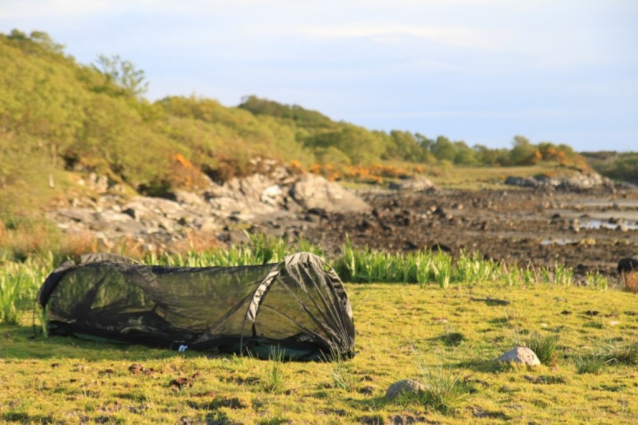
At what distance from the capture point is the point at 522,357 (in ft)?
28.4

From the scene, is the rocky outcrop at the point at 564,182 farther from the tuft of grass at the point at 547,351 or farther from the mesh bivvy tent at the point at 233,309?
the mesh bivvy tent at the point at 233,309

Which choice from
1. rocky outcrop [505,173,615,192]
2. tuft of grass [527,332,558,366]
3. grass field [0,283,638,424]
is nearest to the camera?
grass field [0,283,638,424]

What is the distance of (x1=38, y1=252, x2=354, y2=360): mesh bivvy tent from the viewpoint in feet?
31.3

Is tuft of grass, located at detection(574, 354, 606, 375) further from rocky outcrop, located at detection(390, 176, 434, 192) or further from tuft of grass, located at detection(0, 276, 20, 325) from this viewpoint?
rocky outcrop, located at detection(390, 176, 434, 192)

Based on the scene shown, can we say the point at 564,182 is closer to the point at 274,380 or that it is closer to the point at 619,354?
the point at 619,354

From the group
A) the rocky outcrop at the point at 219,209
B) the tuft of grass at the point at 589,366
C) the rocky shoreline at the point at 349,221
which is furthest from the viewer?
the rocky outcrop at the point at 219,209

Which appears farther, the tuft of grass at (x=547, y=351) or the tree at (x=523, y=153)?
the tree at (x=523, y=153)

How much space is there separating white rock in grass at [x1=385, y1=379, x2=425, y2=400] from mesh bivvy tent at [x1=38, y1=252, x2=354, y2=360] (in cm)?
205

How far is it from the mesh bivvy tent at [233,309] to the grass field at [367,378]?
1.04 feet

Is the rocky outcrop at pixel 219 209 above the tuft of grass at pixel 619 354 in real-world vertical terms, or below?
above

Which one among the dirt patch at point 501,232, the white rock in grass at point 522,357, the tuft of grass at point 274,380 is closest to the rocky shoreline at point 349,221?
the dirt patch at point 501,232

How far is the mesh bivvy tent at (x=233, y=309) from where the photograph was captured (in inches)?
376

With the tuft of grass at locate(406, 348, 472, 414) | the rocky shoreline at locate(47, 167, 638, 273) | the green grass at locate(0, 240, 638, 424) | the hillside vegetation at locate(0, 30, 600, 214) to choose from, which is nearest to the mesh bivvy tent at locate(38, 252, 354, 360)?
the green grass at locate(0, 240, 638, 424)

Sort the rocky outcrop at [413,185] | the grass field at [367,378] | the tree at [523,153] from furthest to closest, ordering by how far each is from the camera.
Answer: the tree at [523,153] → the rocky outcrop at [413,185] → the grass field at [367,378]
